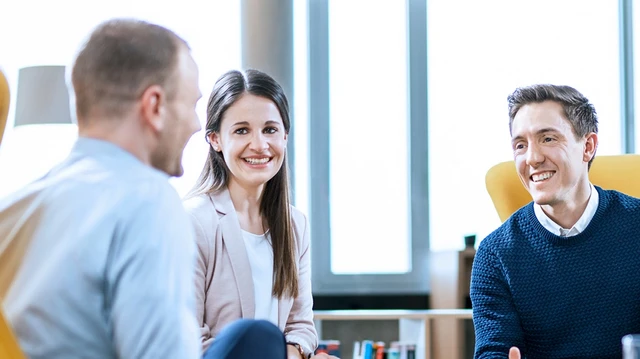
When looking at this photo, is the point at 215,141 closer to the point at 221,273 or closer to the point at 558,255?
the point at 221,273

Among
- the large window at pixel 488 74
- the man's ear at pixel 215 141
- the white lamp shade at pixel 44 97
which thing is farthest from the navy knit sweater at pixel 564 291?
the large window at pixel 488 74

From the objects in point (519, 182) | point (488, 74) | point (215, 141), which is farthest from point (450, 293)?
point (215, 141)

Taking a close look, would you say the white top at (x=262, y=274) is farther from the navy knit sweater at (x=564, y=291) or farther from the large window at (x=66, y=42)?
the large window at (x=66, y=42)

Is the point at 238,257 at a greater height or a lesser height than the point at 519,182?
lesser

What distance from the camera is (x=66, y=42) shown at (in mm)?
3699

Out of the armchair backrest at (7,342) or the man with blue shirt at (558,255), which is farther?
the man with blue shirt at (558,255)

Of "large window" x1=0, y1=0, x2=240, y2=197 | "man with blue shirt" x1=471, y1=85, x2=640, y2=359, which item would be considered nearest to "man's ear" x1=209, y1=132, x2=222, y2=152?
"man with blue shirt" x1=471, y1=85, x2=640, y2=359

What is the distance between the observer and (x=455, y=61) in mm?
4102

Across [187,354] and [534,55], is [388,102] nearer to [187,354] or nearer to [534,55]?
[534,55]

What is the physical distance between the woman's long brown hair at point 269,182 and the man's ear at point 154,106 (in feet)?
3.37

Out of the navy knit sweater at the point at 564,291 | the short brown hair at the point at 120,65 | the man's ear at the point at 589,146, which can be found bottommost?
the navy knit sweater at the point at 564,291

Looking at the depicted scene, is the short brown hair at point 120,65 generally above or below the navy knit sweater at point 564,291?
above

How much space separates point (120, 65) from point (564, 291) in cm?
126

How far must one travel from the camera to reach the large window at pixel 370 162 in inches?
159
